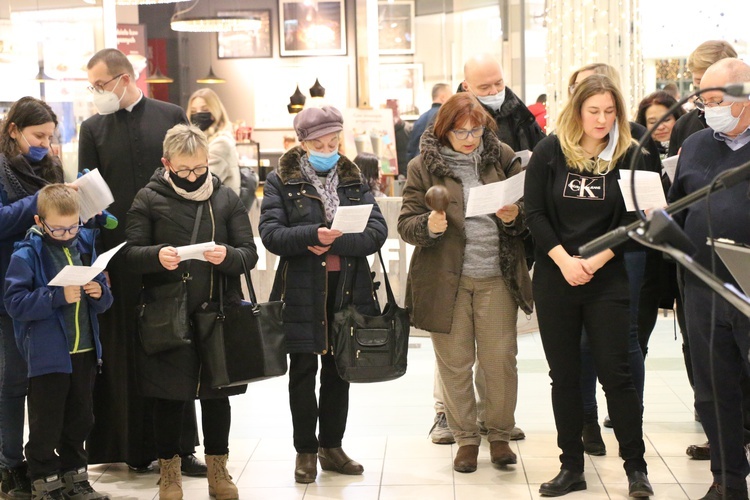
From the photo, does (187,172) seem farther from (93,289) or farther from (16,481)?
(16,481)

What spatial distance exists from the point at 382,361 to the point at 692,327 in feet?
4.29

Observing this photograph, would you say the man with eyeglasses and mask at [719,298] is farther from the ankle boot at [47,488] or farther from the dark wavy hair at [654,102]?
the ankle boot at [47,488]

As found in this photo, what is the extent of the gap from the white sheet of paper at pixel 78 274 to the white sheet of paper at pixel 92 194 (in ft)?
1.15

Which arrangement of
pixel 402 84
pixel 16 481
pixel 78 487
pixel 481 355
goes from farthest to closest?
pixel 402 84, pixel 481 355, pixel 16 481, pixel 78 487

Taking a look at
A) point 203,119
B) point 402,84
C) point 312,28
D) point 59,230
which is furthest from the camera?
point 312,28

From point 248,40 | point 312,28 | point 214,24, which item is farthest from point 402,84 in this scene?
point 248,40

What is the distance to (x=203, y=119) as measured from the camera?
6574 millimetres

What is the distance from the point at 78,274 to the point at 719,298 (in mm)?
2431

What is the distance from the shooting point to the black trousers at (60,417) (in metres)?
3.85

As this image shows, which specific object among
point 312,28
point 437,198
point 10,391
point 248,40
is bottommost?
point 10,391

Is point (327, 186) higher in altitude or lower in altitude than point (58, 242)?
higher

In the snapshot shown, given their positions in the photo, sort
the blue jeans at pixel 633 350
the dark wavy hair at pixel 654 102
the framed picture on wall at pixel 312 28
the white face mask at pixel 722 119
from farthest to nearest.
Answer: the framed picture on wall at pixel 312 28
the dark wavy hair at pixel 654 102
the blue jeans at pixel 633 350
the white face mask at pixel 722 119

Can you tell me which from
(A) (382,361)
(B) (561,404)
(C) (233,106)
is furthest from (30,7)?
(C) (233,106)

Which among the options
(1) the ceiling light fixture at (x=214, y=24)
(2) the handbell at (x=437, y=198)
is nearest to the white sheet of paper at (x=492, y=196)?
(2) the handbell at (x=437, y=198)
